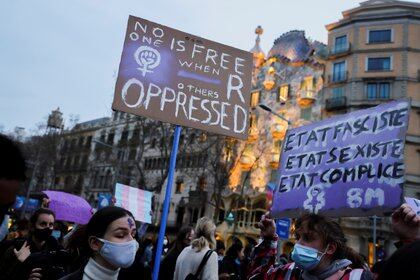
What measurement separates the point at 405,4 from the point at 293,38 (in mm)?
11660

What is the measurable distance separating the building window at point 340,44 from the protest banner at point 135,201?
3277cm

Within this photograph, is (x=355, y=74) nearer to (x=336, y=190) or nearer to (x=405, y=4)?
(x=405, y=4)

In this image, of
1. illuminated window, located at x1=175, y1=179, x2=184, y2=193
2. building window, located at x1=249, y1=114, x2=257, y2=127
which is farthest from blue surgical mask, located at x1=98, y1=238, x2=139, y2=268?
illuminated window, located at x1=175, y1=179, x2=184, y2=193

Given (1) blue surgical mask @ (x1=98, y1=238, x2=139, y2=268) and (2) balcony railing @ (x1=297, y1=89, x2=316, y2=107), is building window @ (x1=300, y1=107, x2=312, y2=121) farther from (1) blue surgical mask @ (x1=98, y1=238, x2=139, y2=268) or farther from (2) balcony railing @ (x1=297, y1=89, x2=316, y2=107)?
(1) blue surgical mask @ (x1=98, y1=238, x2=139, y2=268)

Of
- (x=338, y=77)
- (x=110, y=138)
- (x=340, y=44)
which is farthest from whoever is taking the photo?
(x=110, y=138)

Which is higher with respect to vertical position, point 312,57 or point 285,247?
point 312,57

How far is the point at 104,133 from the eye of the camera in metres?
60.4

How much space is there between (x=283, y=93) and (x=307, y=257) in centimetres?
4114

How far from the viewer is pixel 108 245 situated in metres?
3.35

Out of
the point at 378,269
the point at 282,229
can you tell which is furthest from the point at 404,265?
the point at 282,229

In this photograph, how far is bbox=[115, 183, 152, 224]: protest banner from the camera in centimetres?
1103

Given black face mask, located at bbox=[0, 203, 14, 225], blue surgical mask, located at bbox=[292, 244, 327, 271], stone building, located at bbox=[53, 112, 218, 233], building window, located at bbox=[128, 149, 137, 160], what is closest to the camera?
black face mask, located at bbox=[0, 203, 14, 225]

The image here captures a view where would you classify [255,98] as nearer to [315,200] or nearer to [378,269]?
[315,200]

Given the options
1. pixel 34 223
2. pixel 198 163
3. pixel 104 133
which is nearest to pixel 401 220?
pixel 34 223
